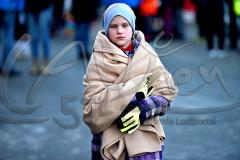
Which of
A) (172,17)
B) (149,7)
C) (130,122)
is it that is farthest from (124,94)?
(172,17)

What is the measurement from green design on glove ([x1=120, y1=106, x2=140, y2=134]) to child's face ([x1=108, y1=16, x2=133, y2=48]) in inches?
18.3

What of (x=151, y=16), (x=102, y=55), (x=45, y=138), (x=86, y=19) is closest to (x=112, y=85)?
(x=102, y=55)

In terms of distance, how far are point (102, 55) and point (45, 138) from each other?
3018 mm

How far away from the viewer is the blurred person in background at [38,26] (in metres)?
9.92

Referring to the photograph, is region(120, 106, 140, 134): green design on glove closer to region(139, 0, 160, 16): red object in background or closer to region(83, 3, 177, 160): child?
region(83, 3, 177, 160): child

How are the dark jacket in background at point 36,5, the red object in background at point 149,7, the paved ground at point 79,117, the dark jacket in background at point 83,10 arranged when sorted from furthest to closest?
the red object in background at point 149,7
the dark jacket in background at point 83,10
the dark jacket in background at point 36,5
the paved ground at point 79,117

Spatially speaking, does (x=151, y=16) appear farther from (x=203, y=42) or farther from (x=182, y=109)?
(x=182, y=109)

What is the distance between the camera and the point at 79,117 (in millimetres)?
7352

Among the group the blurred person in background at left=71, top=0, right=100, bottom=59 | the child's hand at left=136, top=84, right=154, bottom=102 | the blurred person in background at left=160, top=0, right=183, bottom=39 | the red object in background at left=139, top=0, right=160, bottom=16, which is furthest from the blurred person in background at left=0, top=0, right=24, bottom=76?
the child's hand at left=136, top=84, right=154, bottom=102

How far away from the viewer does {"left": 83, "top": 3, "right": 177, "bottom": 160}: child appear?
145 inches

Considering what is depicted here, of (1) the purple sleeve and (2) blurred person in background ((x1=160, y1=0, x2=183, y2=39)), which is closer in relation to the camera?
(1) the purple sleeve

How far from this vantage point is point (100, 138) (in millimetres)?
3844

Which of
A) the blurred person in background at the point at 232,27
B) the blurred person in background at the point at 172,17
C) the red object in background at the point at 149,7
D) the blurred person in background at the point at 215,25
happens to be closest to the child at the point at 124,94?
the blurred person in background at the point at 215,25

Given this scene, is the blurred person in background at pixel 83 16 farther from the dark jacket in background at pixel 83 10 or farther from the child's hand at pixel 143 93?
the child's hand at pixel 143 93
